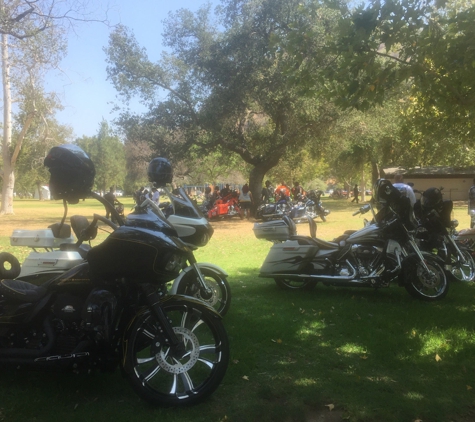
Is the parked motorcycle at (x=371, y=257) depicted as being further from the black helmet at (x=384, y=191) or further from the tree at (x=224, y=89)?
the tree at (x=224, y=89)

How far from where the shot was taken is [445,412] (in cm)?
355

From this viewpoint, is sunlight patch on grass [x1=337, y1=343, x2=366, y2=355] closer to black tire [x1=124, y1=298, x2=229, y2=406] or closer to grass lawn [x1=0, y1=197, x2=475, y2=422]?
grass lawn [x1=0, y1=197, x2=475, y2=422]

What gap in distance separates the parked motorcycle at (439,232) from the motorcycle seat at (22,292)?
6066 mm

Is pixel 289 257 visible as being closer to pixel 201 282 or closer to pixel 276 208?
pixel 201 282

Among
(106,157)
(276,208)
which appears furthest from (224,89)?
(106,157)

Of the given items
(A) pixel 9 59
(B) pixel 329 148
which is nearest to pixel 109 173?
(B) pixel 329 148

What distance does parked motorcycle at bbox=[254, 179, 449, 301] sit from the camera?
672 cm

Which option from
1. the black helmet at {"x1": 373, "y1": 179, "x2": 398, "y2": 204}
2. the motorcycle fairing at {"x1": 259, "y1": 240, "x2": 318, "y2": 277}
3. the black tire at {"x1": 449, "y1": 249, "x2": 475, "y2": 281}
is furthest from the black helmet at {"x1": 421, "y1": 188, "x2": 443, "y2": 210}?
the motorcycle fairing at {"x1": 259, "y1": 240, "x2": 318, "y2": 277}

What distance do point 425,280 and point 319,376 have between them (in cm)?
317

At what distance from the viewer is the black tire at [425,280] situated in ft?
21.9

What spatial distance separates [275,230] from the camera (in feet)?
24.4

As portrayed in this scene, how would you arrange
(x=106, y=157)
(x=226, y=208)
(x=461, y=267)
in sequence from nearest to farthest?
(x=461, y=267), (x=226, y=208), (x=106, y=157)

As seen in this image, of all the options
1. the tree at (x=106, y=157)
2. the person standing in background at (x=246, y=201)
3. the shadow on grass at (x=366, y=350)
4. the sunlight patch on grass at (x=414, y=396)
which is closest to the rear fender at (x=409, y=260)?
the shadow on grass at (x=366, y=350)

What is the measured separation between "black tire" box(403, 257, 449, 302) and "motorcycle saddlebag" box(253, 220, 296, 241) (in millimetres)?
1746
